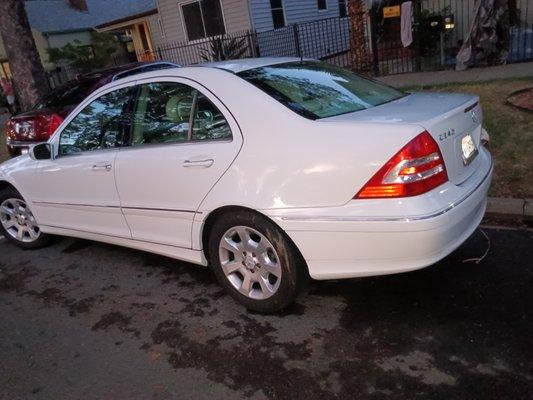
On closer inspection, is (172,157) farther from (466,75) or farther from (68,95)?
(466,75)

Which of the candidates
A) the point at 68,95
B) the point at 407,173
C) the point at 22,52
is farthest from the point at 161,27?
the point at 407,173

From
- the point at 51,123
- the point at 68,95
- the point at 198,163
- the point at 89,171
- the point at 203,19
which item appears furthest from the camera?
the point at 203,19

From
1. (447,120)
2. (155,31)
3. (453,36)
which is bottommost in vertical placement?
(453,36)

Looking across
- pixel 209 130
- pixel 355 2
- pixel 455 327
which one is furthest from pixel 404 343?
pixel 355 2

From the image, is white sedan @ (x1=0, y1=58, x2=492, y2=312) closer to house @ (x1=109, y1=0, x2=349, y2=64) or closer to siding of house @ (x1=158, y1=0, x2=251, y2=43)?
house @ (x1=109, y1=0, x2=349, y2=64)

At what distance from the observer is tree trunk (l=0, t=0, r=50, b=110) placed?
1088cm

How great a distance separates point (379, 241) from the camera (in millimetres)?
2799

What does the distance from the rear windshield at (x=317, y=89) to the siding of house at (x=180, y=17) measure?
1382cm

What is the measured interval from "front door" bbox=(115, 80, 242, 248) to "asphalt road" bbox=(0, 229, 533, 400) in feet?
1.89

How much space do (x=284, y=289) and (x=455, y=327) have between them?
40.9 inches

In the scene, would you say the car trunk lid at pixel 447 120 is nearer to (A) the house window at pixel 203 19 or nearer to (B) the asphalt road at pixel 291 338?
(B) the asphalt road at pixel 291 338

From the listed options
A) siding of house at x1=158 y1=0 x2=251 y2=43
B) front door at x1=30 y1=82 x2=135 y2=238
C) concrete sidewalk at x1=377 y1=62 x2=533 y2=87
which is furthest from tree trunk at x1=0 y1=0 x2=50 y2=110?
front door at x1=30 y1=82 x2=135 y2=238

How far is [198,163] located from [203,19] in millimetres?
16222

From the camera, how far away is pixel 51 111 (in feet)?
25.1
